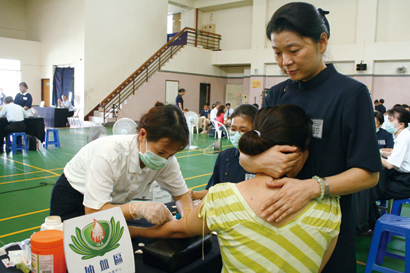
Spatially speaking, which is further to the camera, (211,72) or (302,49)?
(211,72)

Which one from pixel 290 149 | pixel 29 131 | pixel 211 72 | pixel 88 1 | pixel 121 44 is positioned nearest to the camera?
pixel 290 149

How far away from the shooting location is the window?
575 inches

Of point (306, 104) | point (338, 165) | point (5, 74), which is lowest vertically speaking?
point (338, 165)

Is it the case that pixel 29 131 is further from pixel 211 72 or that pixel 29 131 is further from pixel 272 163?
pixel 211 72

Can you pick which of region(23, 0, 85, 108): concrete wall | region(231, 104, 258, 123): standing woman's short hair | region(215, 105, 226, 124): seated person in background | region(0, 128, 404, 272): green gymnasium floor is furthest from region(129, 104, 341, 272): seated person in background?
region(23, 0, 85, 108): concrete wall

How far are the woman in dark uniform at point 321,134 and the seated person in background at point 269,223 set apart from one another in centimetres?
4

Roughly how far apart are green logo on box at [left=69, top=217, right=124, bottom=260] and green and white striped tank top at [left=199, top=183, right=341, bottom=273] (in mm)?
402

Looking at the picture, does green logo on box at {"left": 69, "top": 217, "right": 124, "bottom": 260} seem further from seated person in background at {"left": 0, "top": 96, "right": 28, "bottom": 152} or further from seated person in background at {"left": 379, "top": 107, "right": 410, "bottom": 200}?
seated person in background at {"left": 0, "top": 96, "right": 28, "bottom": 152}

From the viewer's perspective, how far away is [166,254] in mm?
1310

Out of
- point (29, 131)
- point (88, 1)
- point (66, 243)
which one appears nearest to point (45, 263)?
point (66, 243)

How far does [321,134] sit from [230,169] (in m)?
1.20

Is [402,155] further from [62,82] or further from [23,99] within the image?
[62,82]

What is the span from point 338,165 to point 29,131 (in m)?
8.03

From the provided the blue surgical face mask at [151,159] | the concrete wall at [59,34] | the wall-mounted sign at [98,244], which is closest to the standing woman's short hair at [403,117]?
the blue surgical face mask at [151,159]
